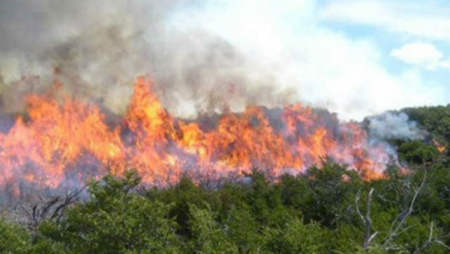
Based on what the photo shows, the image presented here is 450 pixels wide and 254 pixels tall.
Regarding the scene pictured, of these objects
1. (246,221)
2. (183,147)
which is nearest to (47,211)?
(246,221)

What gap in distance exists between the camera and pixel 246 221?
36094 mm

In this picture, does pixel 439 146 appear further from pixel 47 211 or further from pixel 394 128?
pixel 47 211

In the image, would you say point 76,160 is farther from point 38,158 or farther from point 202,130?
point 202,130

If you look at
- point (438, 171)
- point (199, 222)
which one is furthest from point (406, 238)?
point (438, 171)

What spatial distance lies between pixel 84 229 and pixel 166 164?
59.9m

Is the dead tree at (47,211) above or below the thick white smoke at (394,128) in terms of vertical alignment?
below

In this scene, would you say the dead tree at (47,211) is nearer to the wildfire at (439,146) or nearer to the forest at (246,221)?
the forest at (246,221)

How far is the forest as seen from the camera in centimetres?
2438

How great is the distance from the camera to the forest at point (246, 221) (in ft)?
80.0

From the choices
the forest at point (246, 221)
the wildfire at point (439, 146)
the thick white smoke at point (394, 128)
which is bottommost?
the forest at point (246, 221)

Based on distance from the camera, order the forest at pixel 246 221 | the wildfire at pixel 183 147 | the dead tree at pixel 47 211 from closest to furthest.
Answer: the forest at pixel 246 221 < the dead tree at pixel 47 211 < the wildfire at pixel 183 147

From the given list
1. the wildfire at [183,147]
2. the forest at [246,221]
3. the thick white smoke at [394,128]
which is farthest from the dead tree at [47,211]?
the thick white smoke at [394,128]

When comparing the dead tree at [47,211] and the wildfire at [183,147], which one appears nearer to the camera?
the dead tree at [47,211]

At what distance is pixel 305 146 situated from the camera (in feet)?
315
